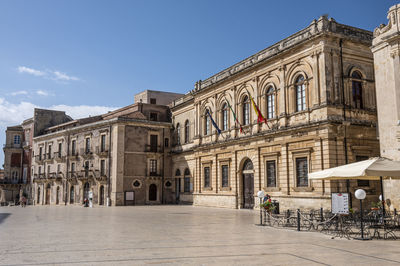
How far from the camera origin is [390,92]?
17.1m

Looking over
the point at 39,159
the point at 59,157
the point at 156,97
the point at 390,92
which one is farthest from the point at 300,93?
the point at 39,159

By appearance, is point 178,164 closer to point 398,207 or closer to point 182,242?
point 398,207

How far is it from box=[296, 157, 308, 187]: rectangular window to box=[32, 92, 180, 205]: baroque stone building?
63.7 feet

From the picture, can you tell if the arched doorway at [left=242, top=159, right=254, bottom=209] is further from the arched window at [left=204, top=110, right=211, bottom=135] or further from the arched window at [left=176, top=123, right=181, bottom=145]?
the arched window at [left=176, top=123, right=181, bottom=145]

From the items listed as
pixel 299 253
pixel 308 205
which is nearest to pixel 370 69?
pixel 308 205

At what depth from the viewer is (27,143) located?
5872cm

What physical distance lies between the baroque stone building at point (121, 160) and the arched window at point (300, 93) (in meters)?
19.6

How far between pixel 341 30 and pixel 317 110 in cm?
512

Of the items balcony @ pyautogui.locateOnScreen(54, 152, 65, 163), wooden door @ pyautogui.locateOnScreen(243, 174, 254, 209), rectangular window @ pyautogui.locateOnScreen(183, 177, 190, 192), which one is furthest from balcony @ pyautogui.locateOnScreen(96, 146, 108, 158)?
wooden door @ pyautogui.locateOnScreen(243, 174, 254, 209)

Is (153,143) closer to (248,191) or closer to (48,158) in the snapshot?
(248,191)

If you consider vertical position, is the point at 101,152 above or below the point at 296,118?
below

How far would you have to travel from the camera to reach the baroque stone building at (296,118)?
22062mm

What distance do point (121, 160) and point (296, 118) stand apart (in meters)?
20.6

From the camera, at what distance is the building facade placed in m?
16.7
